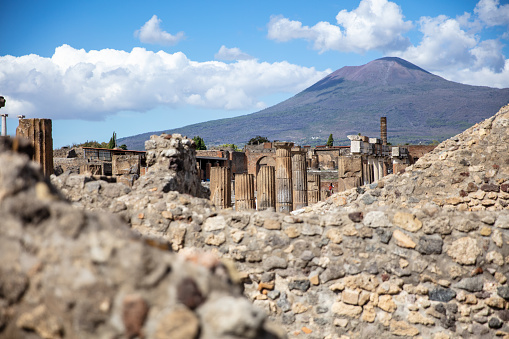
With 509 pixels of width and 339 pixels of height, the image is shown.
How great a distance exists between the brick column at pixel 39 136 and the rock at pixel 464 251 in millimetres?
10249

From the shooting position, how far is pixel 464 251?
536cm

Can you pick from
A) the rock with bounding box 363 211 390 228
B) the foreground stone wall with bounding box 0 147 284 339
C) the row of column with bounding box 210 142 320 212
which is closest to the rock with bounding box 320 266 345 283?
the rock with bounding box 363 211 390 228

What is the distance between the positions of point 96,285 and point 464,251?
4161 millimetres

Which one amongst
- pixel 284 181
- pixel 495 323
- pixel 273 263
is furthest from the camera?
pixel 284 181

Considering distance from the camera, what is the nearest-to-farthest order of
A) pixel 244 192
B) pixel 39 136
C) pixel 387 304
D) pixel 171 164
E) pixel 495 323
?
pixel 495 323 < pixel 387 304 < pixel 171 164 < pixel 39 136 < pixel 244 192

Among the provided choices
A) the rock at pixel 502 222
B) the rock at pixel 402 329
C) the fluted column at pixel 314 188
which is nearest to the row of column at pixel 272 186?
the fluted column at pixel 314 188

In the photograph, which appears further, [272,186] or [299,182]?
[299,182]

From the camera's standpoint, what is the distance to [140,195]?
6320 mm

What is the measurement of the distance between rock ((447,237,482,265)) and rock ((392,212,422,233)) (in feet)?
1.26

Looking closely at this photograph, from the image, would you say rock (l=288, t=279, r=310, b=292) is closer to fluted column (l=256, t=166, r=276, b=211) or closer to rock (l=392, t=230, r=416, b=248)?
rock (l=392, t=230, r=416, b=248)

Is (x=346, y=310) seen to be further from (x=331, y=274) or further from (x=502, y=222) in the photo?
(x=502, y=222)

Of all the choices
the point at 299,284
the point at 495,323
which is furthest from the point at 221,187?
the point at 495,323

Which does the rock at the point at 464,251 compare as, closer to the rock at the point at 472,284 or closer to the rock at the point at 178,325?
the rock at the point at 472,284

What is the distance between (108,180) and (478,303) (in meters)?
4.65
